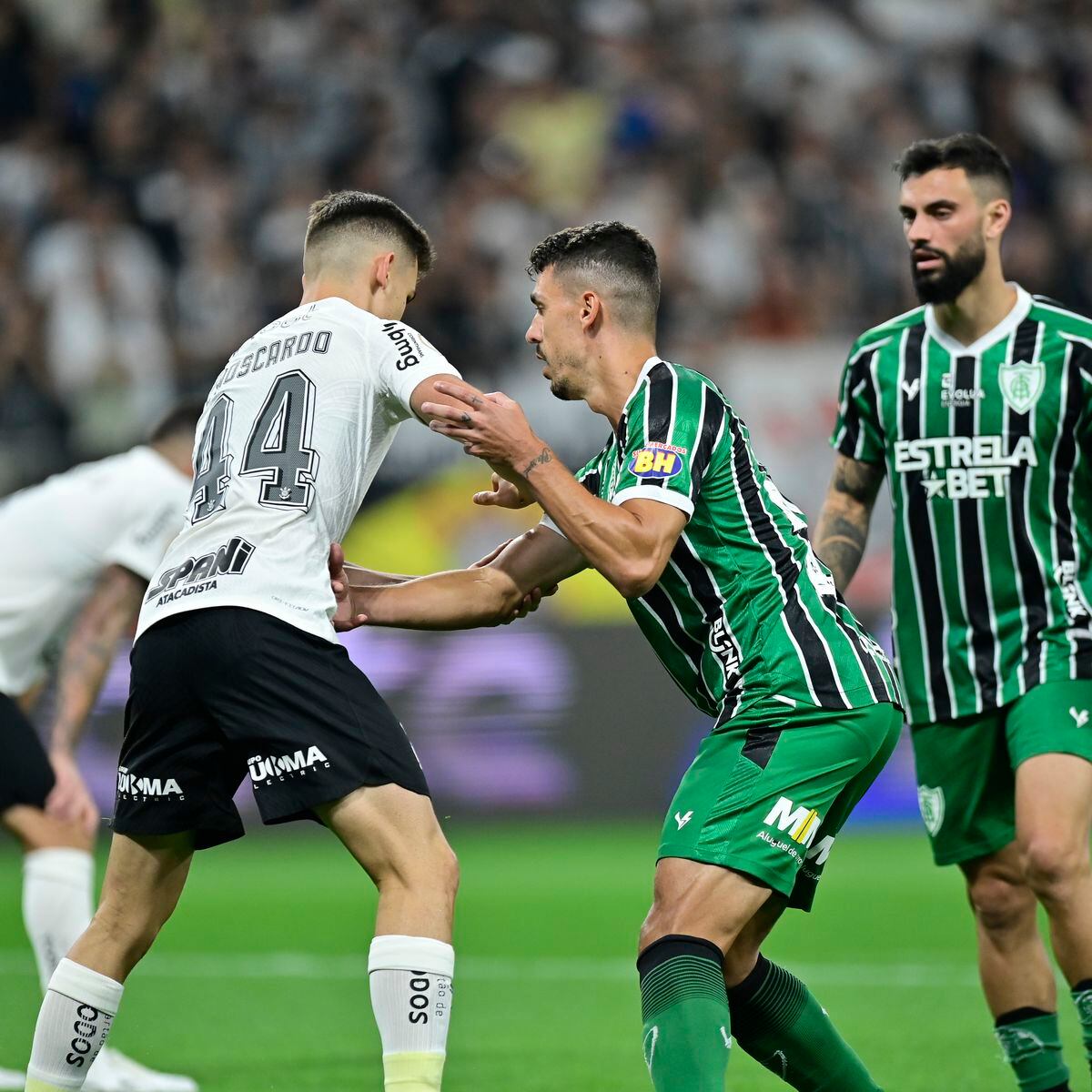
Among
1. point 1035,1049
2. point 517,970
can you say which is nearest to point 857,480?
point 1035,1049

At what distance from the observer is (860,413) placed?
588cm

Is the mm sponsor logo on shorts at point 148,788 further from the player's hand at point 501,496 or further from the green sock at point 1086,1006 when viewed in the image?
the green sock at point 1086,1006

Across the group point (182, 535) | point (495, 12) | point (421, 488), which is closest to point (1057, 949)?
point (182, 535)

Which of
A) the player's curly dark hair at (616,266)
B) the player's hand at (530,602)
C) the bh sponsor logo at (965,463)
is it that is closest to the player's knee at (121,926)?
the player's hand at (530,602)

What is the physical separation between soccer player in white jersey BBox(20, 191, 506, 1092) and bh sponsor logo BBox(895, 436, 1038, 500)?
1.79 metres

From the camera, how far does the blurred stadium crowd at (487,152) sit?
49.8 ft

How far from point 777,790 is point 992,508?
5.04 ft

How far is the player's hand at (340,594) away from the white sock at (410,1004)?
0.87 m

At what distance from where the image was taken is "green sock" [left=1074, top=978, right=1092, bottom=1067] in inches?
201

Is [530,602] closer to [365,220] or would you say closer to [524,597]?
[524,597]

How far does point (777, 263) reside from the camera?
15633 millimetres

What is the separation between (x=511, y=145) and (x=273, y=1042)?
10.9 meters

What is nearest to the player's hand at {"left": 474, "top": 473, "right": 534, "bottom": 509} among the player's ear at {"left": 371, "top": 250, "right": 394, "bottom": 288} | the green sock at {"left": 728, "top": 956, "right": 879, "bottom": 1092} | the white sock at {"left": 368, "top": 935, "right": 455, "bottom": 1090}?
the player's ear at {"left": 371, "top": 250, "right": 394, "bottom": 288}

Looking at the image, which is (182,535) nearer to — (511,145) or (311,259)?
(311,259)
